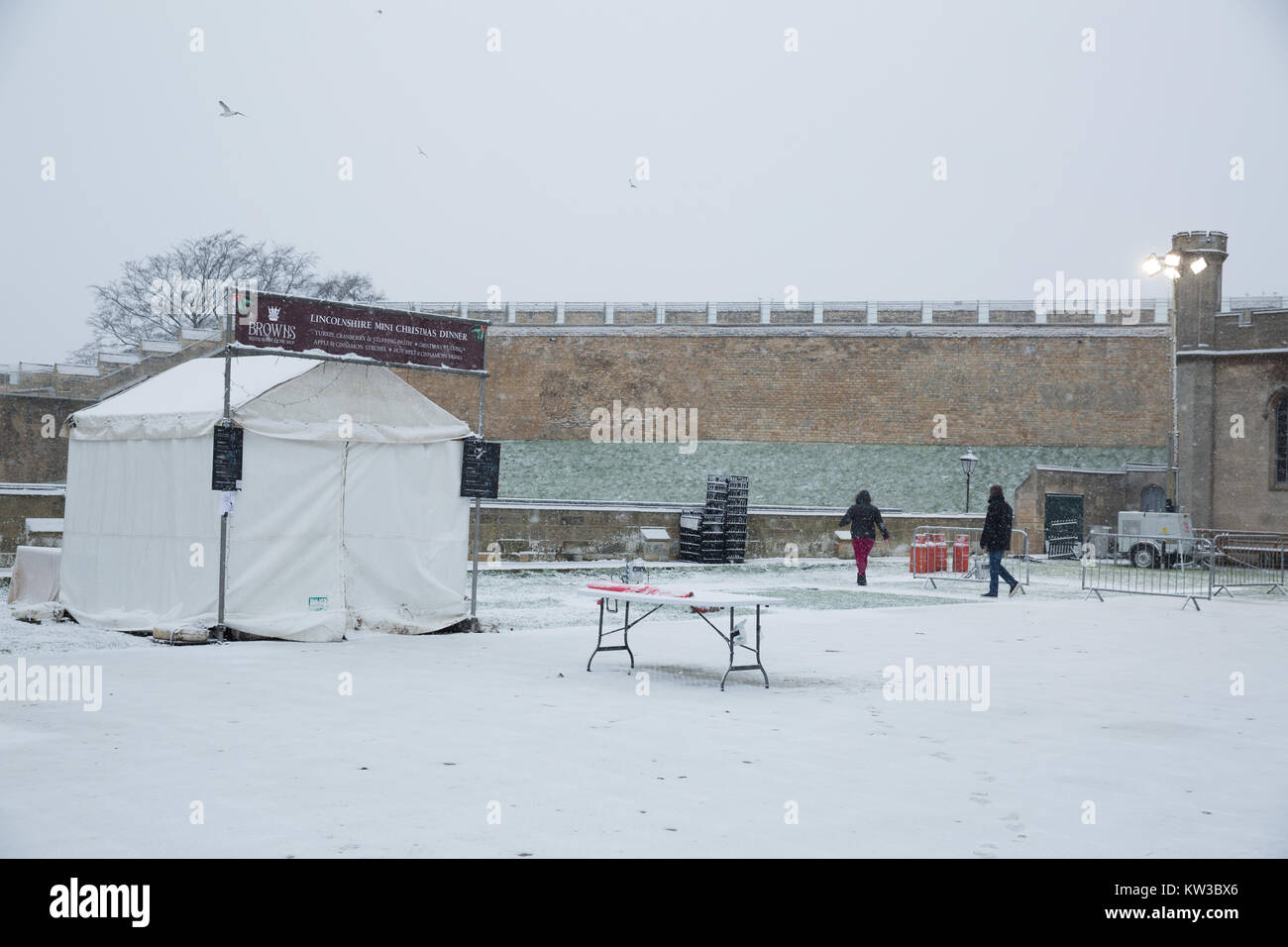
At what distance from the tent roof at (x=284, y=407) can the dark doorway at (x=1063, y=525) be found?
2245 centimetres

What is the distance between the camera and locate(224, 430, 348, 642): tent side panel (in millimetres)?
12141

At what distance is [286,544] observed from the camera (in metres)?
12.4

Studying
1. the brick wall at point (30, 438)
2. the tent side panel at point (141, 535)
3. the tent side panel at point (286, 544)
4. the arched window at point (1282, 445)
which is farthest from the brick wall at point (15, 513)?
the arched window at point (1282, 445)

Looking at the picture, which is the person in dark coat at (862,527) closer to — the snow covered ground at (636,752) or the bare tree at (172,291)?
the snow covered ground at (636,752)

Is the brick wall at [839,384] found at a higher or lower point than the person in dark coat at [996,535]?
higher

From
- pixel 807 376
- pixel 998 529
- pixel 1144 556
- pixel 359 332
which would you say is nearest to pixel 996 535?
pixel 998 529

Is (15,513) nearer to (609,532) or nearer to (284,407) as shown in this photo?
(609,532)

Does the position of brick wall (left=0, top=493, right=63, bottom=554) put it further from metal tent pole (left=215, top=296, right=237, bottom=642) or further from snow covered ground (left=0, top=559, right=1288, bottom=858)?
metal tent pole (left=215, top=296, right=237, bottom=642)

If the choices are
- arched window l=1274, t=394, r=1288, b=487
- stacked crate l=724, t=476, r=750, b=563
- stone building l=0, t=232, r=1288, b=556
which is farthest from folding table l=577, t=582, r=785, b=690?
stone building l=0, t=232, r=1288, b=556

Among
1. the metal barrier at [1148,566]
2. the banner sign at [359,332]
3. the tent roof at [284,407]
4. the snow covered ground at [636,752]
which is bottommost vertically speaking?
the snow covered ground at [636,752]

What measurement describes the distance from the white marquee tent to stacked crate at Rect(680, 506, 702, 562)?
1273cm

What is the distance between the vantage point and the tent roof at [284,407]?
12555 millimetres

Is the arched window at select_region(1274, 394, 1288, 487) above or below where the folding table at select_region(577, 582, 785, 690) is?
above
